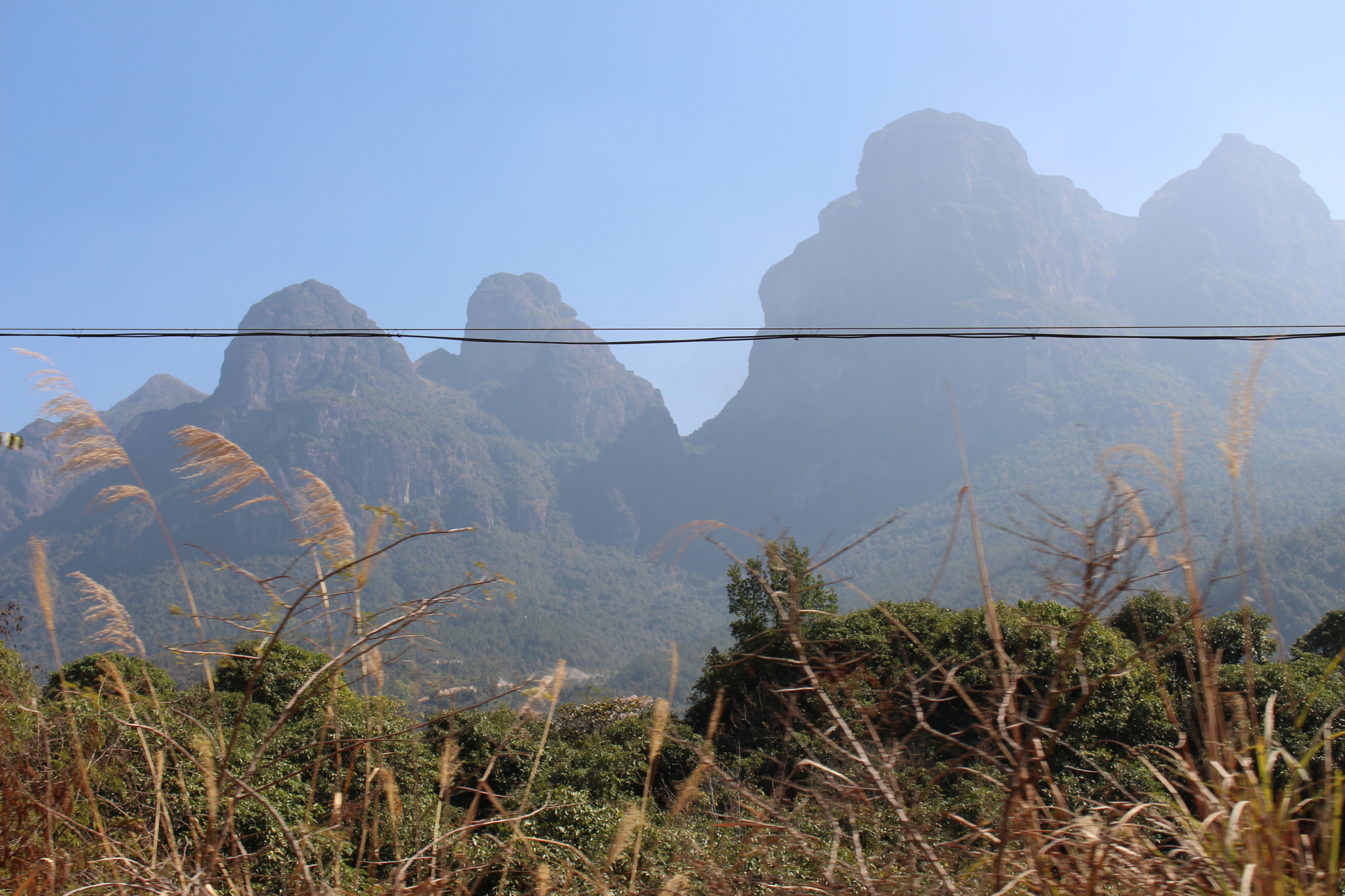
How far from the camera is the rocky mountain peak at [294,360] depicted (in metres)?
174

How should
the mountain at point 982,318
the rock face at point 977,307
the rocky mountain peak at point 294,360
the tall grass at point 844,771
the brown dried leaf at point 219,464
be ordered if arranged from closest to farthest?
the tall grass at point 844,771, the brown dried leaf at point 219,464, the mountain at point 982,318, the rock face at point 977,307, the rocky mountain peak at point 294,360

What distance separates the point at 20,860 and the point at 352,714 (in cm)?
96

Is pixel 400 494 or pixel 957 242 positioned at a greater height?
pixel 957 242

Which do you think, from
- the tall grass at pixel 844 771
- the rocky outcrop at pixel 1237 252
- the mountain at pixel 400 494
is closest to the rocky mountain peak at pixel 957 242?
the rocky outcrop at pixel 1237 252

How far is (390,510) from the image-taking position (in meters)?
1.88

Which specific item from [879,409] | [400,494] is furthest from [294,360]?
[879,409]

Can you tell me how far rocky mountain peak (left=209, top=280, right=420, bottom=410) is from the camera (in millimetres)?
173625

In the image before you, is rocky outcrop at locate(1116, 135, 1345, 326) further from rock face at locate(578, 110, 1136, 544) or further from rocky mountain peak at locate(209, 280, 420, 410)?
rocky mountain peak at locate(209, 280, 420, 410)

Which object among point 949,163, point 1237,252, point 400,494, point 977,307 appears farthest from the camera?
point 949,163

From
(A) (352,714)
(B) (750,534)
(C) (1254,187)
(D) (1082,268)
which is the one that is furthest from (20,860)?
(C) (1254,187)

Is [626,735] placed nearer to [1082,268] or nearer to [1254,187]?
[1082,268]

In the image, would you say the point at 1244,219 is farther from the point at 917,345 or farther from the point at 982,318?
the point at 917,345

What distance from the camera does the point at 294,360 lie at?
184 meters

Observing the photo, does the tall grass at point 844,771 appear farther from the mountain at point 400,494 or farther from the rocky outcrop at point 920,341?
the rocky outcrop at point 920,341
